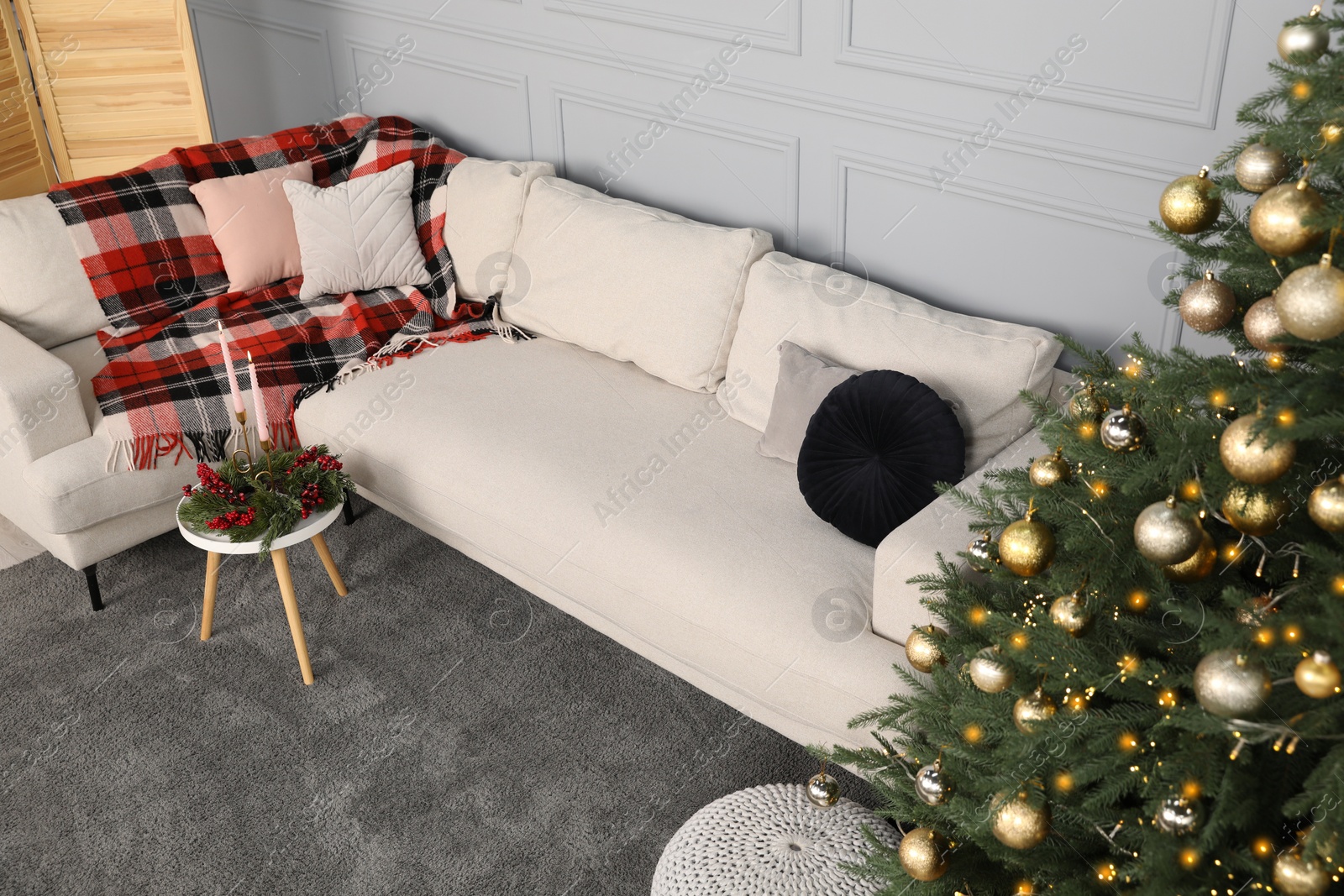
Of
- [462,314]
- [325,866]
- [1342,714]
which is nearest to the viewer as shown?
[1342,714]

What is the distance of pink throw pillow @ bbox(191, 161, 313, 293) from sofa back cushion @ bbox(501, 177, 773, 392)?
74 centimetres

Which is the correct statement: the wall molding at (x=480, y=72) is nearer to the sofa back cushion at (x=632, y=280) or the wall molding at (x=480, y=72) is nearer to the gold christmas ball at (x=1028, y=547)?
the sofa back cushion at (x=632, y=280)

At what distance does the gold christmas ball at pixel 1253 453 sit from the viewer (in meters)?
1.04

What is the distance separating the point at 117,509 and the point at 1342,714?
8.26ft

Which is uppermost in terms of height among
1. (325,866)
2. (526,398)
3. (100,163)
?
(100,163)

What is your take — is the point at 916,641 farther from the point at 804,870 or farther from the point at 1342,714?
the point at 1342,714

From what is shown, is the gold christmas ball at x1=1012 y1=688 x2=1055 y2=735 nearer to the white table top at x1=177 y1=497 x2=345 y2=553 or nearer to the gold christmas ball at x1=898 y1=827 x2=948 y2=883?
the gold christmas ball at x1=898 y1=827 x2=948 y2=883

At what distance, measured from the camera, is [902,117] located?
7.94 feet

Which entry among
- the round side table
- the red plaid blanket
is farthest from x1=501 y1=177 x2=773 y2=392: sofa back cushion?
the round side table

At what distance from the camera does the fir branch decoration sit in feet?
7.57

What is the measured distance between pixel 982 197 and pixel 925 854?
1.46 meters

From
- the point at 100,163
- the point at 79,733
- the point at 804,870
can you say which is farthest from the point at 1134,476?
the point at 100,163

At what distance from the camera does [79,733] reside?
2285mm

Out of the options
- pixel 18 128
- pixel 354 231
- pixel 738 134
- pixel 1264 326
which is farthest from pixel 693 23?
pixel 18 128
